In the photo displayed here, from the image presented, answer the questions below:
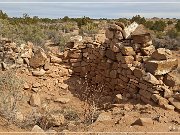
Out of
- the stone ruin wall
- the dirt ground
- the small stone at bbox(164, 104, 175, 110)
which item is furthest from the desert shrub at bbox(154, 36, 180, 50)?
the small stone at bbox(164, 104, 175, 110)

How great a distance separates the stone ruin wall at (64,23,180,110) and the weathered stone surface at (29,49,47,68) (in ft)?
3.00

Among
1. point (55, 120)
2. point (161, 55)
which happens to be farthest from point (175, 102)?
point (55, 120)

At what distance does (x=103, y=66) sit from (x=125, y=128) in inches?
155

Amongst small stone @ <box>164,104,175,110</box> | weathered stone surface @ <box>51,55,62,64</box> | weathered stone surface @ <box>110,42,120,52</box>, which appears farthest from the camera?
weathered stone surface @ <box>51,55,62,64</box>

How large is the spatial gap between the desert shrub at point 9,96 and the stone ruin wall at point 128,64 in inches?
76.9

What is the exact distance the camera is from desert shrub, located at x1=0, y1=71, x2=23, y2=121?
18.3ft

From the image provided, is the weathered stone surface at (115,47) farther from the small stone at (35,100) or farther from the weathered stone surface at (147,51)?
the small stone at (35,100)

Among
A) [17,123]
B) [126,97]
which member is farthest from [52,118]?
[126,97]

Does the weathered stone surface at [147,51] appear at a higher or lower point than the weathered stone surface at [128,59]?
higher

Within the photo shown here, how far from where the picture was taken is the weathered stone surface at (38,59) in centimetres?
924

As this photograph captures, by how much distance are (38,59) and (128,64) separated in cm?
244

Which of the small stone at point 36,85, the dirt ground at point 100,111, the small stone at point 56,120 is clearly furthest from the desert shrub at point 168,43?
the small stone at point 56,120

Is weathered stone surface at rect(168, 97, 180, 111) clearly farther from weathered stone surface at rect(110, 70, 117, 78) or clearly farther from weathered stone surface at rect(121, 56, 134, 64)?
weathered stone surface at rect(110, 70, 117, 78)

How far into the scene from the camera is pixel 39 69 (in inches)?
370
